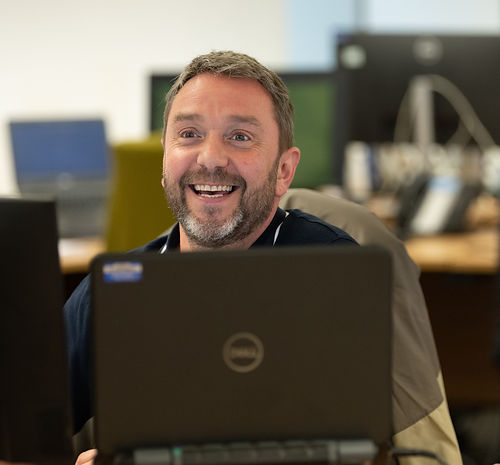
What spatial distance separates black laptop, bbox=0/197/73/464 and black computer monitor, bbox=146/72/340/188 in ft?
6.98

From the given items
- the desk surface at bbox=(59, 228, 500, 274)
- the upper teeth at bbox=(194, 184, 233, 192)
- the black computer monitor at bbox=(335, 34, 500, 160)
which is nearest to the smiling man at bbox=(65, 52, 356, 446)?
the upper teeth at bbox=(194, 184, 233, 192)

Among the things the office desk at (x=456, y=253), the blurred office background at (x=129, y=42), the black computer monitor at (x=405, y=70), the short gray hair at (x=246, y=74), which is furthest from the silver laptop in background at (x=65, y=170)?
the short gray hair at (x=246, y=74)

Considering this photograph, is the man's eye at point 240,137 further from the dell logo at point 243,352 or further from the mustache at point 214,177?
the dell logo at point 243,352

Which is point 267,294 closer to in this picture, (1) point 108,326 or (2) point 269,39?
(1) point 108,326

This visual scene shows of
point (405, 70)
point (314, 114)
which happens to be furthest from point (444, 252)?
point (405, 70)

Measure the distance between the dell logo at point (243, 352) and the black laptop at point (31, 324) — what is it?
21cm

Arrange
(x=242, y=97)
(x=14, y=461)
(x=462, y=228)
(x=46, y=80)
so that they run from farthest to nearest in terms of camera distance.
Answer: (x=46, y=80), (x=462, y=228), (x=242, y=97), (x=14, y=461)

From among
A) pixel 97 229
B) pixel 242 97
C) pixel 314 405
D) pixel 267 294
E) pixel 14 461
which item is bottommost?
pixel 97 229

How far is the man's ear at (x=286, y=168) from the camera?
57.2 inches

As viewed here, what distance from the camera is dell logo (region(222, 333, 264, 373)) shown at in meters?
0.95

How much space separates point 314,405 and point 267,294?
139 millimetres

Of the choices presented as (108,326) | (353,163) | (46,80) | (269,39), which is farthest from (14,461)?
(269,39)

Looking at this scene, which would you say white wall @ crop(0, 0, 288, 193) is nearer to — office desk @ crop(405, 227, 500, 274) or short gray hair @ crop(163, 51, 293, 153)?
office desk @ crop(405, 227, 500, 274)

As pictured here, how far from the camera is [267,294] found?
3.13 ft
